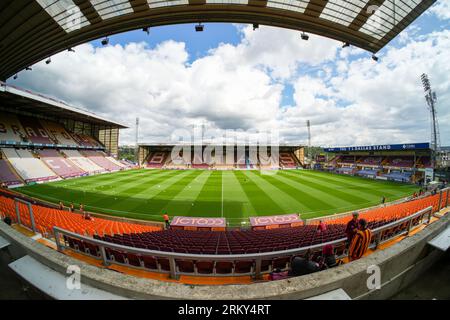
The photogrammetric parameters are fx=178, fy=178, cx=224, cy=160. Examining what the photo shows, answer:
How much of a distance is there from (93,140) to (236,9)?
51890 millimetres

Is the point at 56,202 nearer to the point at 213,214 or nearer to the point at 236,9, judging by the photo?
the point at 213,214

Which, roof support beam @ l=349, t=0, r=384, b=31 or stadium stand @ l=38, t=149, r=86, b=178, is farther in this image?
stadium stand @ l=38, t=149, r=86, b=178

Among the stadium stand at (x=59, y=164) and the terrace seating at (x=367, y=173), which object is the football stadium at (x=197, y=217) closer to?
the stadium stand at (x=59, y=164)

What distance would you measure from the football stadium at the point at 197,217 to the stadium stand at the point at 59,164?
28cm

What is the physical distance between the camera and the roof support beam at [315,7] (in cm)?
849

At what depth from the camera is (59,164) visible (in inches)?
1266

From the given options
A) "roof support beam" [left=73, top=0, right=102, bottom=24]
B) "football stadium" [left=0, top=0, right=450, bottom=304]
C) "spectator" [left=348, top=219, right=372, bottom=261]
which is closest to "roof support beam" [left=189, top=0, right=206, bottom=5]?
"football stadium" [left=0, top=0, right=450, bottom=304]

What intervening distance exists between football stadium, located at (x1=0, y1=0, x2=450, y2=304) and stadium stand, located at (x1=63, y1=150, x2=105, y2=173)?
2.70 ft

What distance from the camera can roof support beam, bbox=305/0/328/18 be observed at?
849 centimetres

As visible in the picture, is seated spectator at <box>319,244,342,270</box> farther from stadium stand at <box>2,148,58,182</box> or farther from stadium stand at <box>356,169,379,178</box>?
stadium stand at <box>356,169,379,178</box>

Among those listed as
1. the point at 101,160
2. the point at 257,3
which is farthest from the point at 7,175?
the point at 257,3

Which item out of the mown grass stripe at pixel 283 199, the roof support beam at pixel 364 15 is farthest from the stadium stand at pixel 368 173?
the roof support beam at pixel 364 15
